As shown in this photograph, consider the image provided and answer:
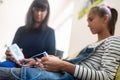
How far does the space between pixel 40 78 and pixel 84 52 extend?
1.00ft

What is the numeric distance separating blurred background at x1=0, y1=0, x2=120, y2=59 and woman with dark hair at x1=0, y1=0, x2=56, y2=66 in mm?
541

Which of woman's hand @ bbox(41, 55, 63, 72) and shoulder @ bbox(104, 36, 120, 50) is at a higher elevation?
shoulder @ bbox(104, 36, 120, 50)

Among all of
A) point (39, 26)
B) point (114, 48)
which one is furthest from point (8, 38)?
point (114, 48)

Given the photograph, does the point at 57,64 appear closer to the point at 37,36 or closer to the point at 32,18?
the point at 37,36

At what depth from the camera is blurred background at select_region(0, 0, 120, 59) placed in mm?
2352

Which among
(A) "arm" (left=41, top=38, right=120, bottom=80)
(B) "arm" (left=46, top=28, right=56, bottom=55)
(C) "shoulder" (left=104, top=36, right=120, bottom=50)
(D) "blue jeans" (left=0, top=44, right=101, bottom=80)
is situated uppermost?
(C) "shoulder" (left=104, top=36, right=120, bottom=50)

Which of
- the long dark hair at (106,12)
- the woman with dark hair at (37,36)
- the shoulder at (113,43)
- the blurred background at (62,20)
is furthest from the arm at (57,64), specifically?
the blurred background at (62,20)

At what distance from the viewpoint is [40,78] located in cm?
97

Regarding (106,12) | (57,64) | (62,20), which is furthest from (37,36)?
(62,20)

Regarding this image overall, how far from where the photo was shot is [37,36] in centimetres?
182

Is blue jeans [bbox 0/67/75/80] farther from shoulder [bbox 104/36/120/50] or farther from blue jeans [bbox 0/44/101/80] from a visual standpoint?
shoulder [bbox 104/36/120/50]

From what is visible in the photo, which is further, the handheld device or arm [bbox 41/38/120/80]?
the handheld device

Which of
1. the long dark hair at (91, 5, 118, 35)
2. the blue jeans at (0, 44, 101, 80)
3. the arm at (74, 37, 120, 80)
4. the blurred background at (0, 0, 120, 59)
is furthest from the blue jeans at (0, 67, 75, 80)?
the blurred background at (0, 0, 120, 59)

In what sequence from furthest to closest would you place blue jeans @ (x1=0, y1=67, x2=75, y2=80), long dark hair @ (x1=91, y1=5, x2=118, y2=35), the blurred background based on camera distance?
the blurred background < long dark hair @ (x1=91, y1=5, x2=118, y2=35) < blue jeans @ (x1=0, y1=67, x2=75, y2=80)
